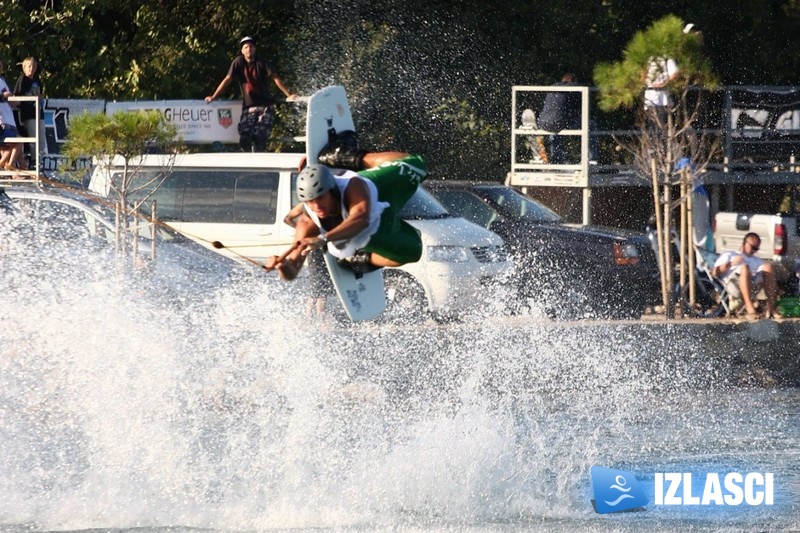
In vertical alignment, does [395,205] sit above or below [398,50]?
below

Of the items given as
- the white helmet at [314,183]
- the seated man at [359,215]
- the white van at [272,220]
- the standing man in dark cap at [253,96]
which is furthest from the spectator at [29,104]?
the white helmet at [314,183]

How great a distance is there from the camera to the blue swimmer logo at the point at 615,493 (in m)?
8.63

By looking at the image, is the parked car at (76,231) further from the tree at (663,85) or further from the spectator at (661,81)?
the spectator at (661,81)

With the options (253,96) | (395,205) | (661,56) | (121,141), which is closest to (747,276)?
(661,56)

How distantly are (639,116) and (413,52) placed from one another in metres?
6.44

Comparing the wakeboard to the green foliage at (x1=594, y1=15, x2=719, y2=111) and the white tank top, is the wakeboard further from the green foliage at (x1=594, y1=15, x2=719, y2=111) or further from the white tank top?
the green foliage at (x1=594, y1=15, x2=719, y2=111)

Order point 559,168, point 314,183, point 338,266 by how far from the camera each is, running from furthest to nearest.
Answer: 1. point 559,168
2. point 338,266
3. point 314,183

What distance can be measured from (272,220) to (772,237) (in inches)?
206

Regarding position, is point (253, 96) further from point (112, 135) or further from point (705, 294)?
point (705, 294)

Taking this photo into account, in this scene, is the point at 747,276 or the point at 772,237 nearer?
the point at 747,276

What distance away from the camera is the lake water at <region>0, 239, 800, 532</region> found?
860cm

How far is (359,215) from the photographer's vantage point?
334 inches

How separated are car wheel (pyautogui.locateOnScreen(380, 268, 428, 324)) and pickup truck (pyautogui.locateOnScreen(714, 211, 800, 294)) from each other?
393cm

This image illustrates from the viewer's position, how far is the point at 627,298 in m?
13.8
